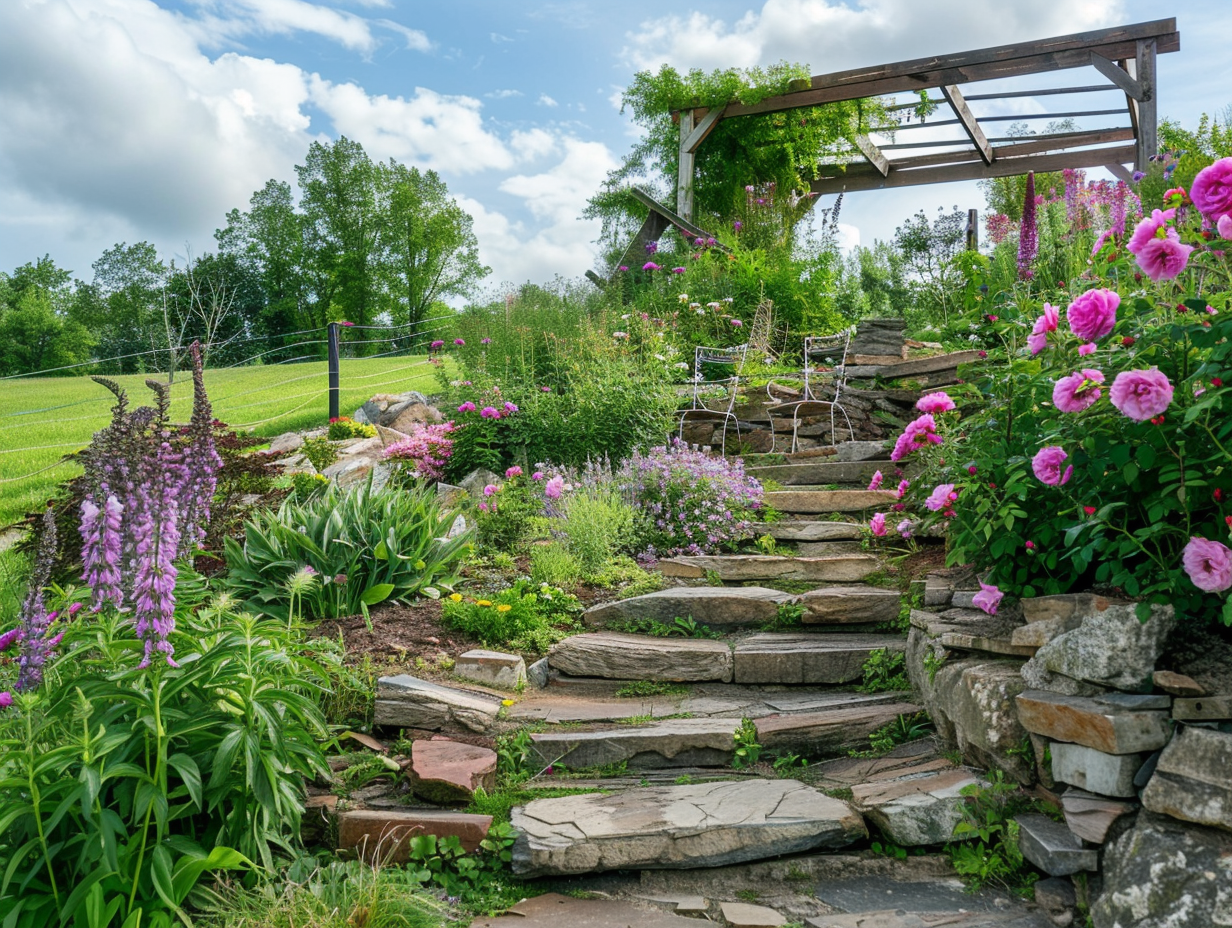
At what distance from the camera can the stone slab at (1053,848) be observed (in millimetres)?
2531

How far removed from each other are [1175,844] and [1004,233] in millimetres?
8425

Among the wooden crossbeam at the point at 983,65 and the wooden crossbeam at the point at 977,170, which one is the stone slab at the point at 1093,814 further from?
the wooden crossbeam at the point at 977,170

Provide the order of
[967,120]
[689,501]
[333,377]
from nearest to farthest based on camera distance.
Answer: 1. [689,501]
2. [333,377]
3. [967,120]

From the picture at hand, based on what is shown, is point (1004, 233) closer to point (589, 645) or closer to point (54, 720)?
point (589, 645)

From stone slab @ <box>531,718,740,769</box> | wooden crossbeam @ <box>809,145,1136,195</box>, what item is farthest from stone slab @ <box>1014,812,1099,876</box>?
wooden crossbeam @ <box>809,145,1136,195</box>

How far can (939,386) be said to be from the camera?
784 cm

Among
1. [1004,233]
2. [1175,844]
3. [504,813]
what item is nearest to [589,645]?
[504,813]

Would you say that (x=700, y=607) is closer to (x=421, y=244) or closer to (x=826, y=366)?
(x=826, y=366)

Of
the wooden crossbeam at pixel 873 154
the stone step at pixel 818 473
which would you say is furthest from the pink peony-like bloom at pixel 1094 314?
the wooden crossbeam at pixel 873 154

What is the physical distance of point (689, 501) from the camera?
19.4 feet

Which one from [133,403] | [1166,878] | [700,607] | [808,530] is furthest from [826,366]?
[133,403]

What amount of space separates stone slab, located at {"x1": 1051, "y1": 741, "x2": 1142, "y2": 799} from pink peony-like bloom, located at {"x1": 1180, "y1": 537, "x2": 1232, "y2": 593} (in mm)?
566

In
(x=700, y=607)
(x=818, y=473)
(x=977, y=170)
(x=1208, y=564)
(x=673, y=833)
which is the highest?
(x=977, y=170)

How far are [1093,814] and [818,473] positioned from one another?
4.29 metres
